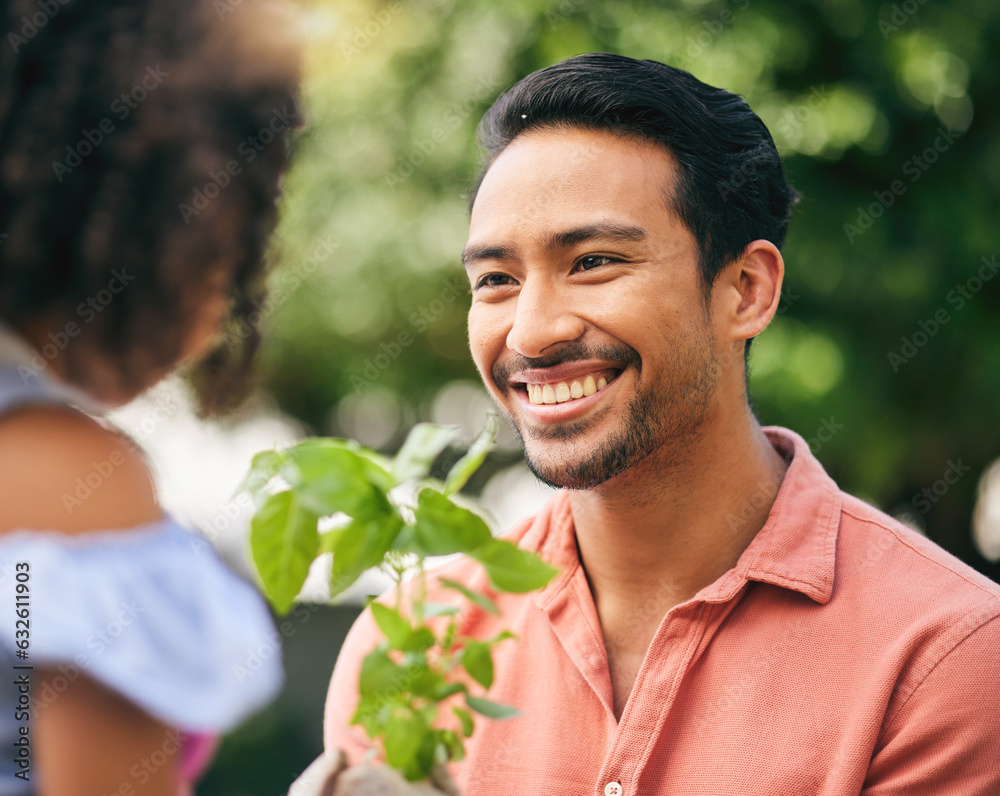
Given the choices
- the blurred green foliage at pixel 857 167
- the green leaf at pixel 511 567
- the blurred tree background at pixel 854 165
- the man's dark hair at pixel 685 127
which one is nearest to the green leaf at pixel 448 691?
the green leaf at pixel 511 567

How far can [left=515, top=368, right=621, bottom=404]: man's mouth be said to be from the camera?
194 centimetres

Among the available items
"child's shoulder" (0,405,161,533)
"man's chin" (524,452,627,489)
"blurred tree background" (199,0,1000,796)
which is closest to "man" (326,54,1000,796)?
"man's chin" (524,452,627,489)

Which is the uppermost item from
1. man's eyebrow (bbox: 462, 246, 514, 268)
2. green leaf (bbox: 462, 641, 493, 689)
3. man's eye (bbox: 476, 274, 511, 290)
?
man's eyebrow (bbox: 462, 246, 514, 268)

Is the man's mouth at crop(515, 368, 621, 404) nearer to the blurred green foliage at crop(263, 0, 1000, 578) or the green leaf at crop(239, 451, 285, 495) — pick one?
the green leaf at crop(239, 451, 285, 495)

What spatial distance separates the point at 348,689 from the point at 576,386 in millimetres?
898

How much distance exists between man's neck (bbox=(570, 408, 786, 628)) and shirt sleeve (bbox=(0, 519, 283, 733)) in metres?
1.00

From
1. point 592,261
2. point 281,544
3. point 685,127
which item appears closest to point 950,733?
point 592,261

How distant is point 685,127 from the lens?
2.09m

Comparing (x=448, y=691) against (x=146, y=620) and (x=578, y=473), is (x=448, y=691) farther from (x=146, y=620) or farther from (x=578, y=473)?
(x=578, y=473)

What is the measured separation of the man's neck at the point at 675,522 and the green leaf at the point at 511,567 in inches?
28.9

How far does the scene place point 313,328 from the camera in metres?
7.12

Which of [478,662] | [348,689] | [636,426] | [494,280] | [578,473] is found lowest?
[348,689]

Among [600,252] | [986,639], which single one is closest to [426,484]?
[600,252]

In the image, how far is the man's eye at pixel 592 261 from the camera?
1957mm
